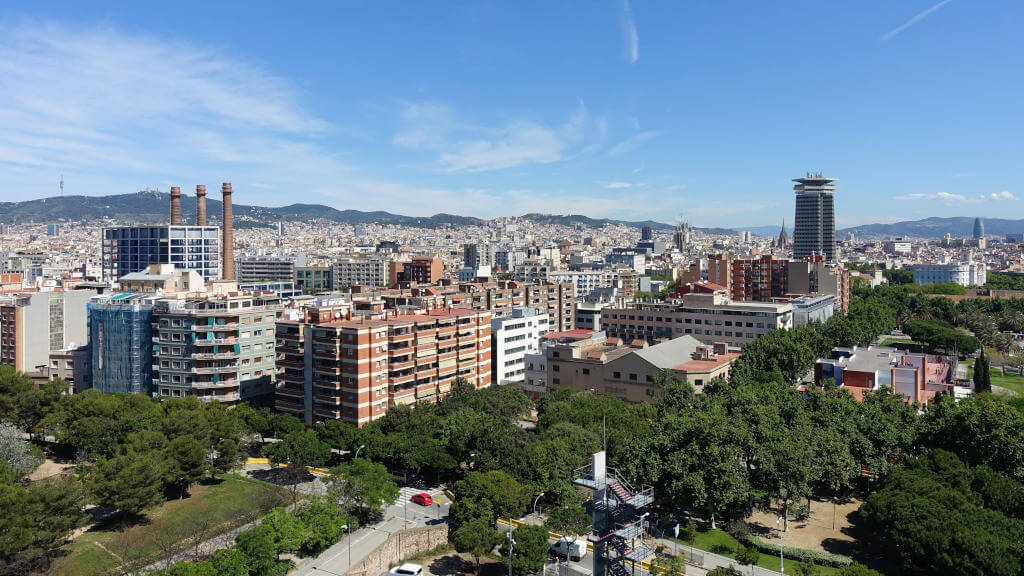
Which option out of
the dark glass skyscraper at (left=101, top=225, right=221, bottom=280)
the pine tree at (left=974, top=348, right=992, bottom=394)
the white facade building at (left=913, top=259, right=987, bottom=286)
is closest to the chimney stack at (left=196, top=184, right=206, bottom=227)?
the dark glass skyscraper at (left=101, top=225, right=221, bottom=280)

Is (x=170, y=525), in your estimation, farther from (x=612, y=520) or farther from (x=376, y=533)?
(x=612, y=520)

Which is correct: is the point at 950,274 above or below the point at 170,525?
above

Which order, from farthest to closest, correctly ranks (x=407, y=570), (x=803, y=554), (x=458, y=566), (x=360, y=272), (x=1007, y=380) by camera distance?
(x=360, y=272)
(x=1007, y=380)
(x=458, y=566)
(x=803, y=554)
(x=407, y=570)

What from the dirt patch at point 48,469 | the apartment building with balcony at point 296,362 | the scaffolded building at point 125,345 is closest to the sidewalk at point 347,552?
the apartment building with balcony at point 296,362

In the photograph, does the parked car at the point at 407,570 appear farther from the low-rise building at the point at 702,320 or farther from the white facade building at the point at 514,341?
the low-rise building at the point at 702,320

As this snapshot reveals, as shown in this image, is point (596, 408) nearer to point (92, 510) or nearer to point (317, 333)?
point (317, 333)

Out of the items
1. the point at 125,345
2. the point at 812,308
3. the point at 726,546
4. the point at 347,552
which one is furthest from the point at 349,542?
the point at 812,308
